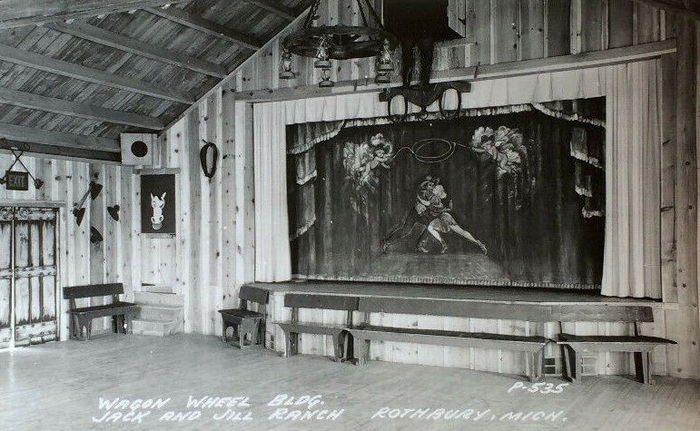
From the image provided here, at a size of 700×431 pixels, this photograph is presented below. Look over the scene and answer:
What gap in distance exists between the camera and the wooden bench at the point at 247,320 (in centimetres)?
820

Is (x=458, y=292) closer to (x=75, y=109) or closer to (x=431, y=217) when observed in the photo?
(x=431, y=217)

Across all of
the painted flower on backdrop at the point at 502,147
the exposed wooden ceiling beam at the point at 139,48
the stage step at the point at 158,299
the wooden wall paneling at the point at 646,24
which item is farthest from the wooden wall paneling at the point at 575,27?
the stage step at the point at 158,299

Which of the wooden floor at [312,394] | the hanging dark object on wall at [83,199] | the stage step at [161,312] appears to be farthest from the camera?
the stage step at [161,312]

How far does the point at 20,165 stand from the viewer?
868 centimetres

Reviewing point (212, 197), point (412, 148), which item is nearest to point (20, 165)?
point (212, 197)

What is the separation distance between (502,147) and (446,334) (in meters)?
2.35

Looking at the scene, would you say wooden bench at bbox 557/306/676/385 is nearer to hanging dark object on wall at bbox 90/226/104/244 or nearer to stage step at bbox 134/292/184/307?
stage step at bbox 134/292/184/307

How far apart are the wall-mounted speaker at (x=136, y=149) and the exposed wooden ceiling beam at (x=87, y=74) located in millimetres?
830

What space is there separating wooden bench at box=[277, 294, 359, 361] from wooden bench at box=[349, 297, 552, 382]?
0.17m

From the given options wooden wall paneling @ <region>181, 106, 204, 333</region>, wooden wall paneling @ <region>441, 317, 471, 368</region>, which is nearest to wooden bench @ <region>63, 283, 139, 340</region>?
wooden wall paneling @ <region>181, 106, 204, 333</region>

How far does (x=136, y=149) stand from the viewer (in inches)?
374

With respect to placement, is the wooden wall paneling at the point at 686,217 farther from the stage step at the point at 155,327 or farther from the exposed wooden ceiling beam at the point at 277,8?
the stage step at the point at 155,327

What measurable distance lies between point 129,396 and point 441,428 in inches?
114

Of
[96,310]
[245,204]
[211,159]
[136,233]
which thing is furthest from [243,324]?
[136,233]
